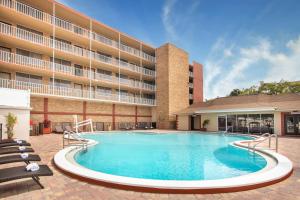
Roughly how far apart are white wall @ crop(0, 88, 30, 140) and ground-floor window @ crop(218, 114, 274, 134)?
68.7 ft

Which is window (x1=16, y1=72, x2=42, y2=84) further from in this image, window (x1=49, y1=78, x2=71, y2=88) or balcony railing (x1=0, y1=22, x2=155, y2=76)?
balcony railing (x1=0, y1=22, x2=155, y2=76)

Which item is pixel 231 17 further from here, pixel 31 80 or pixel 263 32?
pixel 31 80

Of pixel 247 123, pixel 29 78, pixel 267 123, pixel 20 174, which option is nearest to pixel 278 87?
pixel 247 123

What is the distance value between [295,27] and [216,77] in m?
29.8

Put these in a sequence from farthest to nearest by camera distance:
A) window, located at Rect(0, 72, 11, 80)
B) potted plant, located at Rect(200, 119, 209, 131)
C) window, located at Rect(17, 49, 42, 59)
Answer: potted plant, located at Rect(200, 119, 209, 131) < window, located at Rect(17, 49, 42, 59) < window, located at Rect(0, 72, 11, 80)

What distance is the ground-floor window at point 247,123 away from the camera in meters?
21.0

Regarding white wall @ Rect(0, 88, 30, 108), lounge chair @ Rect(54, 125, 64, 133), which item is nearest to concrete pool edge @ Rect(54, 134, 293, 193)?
white wall @ Rect(0, 88, 30, 108)

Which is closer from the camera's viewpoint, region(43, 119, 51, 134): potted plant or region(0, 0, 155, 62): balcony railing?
region(0, 0, 155, 62): balcony railing

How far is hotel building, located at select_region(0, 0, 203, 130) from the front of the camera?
60.3ft

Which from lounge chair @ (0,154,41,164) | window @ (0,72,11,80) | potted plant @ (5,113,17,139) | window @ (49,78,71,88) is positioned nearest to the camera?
lounge chair @ (0,154,41,164)

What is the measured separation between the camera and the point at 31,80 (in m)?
19.7

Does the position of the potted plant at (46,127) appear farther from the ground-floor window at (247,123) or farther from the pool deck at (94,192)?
the ground-floor window at (247,123)

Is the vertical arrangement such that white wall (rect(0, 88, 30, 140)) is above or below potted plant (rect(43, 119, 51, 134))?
above

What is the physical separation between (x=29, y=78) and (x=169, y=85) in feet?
58.2
